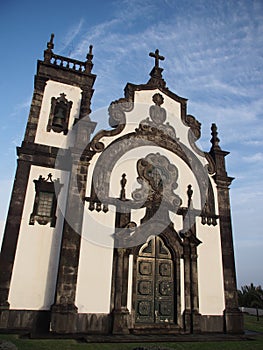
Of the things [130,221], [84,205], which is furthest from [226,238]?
[84,205]

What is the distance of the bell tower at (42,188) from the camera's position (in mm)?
10602

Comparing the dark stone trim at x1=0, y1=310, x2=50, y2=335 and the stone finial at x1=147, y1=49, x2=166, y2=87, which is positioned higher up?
the stone finial at x1=147, y1=49, x2=166, y2=87

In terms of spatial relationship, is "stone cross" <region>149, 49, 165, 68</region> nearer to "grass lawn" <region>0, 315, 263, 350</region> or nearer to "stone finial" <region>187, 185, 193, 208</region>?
"stone finial" <region>187, 185, 193, 208</region>

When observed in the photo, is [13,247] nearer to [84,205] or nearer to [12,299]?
[12,299]

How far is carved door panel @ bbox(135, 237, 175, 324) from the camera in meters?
11.7

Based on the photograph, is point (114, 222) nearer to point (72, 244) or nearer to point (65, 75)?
point (72, 244)

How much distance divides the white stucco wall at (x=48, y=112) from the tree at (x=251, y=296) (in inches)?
836

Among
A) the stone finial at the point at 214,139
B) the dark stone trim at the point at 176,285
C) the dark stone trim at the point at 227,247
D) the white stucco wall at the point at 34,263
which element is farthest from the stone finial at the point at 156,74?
the white stucco wall at the point at 34,263

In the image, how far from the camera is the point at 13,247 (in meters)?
11.0

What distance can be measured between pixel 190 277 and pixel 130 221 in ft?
12.2

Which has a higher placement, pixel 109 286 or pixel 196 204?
pixel 196 204

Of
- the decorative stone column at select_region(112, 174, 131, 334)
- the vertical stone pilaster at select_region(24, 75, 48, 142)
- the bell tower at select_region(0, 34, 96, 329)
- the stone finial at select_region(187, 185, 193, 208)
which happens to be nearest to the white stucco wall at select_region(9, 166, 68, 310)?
the bell tower at select_region(0, 34, 96, 329)

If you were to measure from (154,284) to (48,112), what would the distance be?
→ 9588 mm

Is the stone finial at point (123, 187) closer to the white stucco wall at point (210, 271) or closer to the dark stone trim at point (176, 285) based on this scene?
the dark stone trim at point (176, 285)
